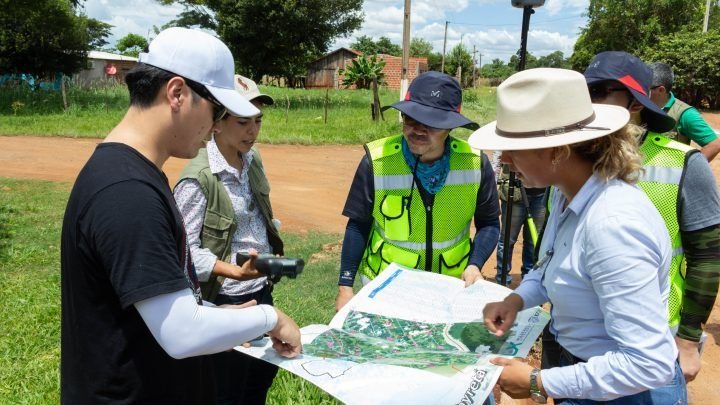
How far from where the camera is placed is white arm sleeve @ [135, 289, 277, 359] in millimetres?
1195

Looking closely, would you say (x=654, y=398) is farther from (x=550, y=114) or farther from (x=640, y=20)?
(x=640, y=20)

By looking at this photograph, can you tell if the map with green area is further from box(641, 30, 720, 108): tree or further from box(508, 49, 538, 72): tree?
box(641, 30, 720, 108): tree

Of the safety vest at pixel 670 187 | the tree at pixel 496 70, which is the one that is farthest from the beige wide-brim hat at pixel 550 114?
the tree at pixel 496 70

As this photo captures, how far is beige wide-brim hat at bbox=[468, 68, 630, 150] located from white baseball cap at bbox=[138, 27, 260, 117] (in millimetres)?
712

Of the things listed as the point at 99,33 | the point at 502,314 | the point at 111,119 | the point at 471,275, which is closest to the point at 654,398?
the point at 502,314

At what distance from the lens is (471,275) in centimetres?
229

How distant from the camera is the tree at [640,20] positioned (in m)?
33.5

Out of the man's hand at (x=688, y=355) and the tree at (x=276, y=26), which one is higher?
the tree at (x=276, y=26)

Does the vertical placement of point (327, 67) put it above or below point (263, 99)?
above

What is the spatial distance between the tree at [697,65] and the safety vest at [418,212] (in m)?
28.0

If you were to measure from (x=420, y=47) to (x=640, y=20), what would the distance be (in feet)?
173

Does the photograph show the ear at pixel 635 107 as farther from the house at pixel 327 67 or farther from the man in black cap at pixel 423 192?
the house at pixel 327 67

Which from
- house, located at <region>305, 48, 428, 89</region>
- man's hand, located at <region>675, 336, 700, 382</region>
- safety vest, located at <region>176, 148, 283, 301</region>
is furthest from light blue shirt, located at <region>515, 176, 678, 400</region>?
house, located at <region>305, 48, 428, 89</region>

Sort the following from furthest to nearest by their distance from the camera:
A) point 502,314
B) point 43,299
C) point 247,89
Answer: point 43,299 < point 247,89 < point 502,314
